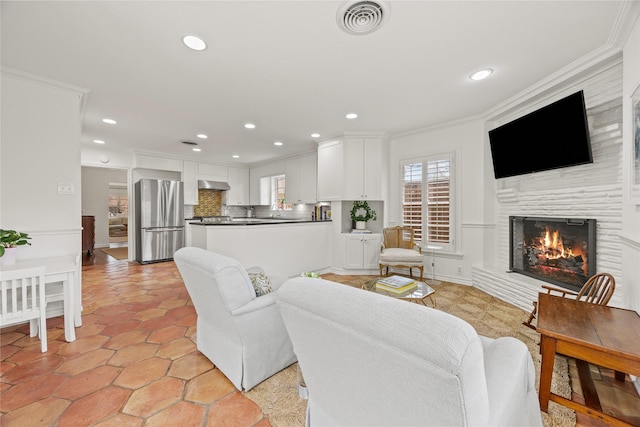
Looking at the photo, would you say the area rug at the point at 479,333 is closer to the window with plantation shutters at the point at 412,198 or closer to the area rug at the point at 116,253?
the window with plantation shutters at the point at 412,198

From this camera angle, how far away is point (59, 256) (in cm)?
274

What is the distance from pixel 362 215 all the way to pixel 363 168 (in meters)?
0.88

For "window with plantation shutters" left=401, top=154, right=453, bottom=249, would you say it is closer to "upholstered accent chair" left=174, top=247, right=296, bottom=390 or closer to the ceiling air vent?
the ceiling air vent

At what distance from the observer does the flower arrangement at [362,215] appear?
4.79 metres

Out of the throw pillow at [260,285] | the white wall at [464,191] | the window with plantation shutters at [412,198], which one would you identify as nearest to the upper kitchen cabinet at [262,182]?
the window with plantation shutters at [412,198]

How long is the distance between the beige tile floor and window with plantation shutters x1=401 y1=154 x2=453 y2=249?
104 inches

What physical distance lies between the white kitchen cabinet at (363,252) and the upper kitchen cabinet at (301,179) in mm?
1544

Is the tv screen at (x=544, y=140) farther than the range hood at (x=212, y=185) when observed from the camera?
No

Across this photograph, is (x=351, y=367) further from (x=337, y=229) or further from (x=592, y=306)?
(x=337, y=229)

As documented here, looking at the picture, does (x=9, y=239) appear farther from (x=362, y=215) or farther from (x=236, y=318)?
(x=362, y=215)

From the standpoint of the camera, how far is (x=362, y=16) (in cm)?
186

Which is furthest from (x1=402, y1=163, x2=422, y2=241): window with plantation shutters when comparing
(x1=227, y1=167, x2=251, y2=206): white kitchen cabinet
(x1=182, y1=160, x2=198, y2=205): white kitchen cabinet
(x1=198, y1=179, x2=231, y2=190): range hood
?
(x1=182, y1=160, x2=198, y2=205): white kitchen cabinet

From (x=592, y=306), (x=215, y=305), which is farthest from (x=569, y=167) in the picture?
(x=215, y=305)

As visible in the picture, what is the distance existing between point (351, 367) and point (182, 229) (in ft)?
20.5
